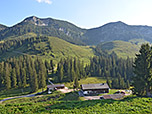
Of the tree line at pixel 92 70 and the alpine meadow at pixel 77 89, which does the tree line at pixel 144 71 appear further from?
the tree line at pixel 92 70

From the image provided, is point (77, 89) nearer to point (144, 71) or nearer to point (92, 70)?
point (144, 71)

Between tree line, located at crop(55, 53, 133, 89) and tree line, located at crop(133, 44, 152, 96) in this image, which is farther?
tree line, located at crop(55, 53, 133, 89)

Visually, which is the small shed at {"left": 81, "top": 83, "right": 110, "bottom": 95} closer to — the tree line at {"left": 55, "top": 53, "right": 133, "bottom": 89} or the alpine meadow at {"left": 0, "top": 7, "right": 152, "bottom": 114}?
the alpine meadow at {"left": 0, "top": 7, "right": 152, "bottom": 114}

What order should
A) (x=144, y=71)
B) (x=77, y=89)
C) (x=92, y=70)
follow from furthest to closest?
(x=92, y=70), (x=77, y=89), (x=144, y=71)

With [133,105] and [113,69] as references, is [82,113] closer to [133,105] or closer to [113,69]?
[133,105]

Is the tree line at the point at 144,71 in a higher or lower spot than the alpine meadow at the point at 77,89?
higher

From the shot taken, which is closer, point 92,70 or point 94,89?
point 94,89

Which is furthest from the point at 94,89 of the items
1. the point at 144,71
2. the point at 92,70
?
the point at 92,70

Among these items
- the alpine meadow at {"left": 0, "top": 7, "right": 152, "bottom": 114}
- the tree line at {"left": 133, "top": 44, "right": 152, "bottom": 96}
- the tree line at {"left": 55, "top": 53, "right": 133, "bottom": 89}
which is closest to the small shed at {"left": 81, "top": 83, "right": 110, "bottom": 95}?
the alpine meadow at {"left": 0, "top": 7, "right": 152, "bottom": 114}

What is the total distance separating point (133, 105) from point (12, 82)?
109 m

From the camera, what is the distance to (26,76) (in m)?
125

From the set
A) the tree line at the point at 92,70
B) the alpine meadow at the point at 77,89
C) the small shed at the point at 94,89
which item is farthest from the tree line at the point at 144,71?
the tree line at the point at 92,70

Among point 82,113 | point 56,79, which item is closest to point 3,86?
point 56,79

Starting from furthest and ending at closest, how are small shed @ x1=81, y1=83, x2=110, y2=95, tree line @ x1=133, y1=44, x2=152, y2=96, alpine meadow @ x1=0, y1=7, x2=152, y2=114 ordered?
small shed @ x1=81, y1=83, x2=110, y2=95, tree line @ x1=133, y1=44, x2=152, y2=96, alpine meadow @ x1=0, y1=7, x2=152, y2=114
